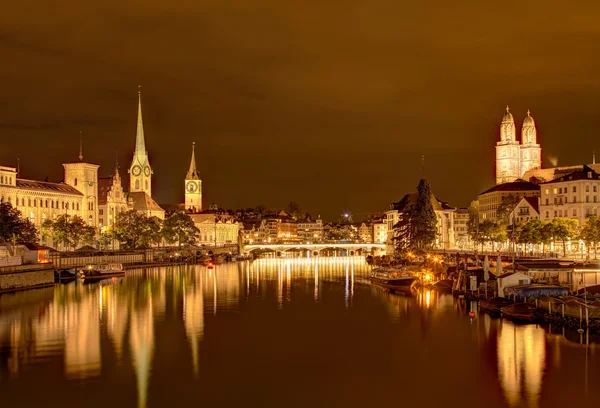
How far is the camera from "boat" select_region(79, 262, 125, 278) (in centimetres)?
8119

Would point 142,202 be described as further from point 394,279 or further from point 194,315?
point 194,315

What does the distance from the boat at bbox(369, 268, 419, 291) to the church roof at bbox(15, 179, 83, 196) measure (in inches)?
2189

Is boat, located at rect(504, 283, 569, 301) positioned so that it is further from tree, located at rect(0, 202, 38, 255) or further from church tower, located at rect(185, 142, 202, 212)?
church tower, located at rect(185, 142, 202, 212)

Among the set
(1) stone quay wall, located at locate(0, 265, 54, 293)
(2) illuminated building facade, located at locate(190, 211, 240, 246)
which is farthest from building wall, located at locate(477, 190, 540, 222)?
(1) stone quay wall, located at locate(0, 265, 54, 293)

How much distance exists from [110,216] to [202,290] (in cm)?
6619

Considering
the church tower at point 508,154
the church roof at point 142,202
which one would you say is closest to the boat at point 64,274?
the church roof at point 142,202

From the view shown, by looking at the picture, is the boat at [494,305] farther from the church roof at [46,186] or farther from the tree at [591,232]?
the church roof at [46,186]

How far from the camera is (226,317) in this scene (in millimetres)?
50469

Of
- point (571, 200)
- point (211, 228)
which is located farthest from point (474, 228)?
point (211, 228)

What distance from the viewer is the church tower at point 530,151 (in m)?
172

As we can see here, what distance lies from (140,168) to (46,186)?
52320 mm

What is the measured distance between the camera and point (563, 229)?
78.4m

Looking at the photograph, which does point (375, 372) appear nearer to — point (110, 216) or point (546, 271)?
point (546, 271)

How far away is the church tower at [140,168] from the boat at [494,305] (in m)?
125
